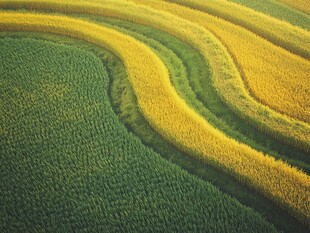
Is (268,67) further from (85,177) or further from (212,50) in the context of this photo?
(85,177)

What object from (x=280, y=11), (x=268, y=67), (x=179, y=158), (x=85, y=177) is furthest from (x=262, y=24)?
(x=85, y=177)

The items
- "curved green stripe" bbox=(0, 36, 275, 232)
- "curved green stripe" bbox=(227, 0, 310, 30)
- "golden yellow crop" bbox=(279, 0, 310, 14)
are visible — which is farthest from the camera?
"golden yellow crop" bbox=(279, 0, 310, 14)

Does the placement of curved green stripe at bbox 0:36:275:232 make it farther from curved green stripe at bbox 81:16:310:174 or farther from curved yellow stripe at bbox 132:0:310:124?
curved yellow stripe at bbox 132:0:310:124

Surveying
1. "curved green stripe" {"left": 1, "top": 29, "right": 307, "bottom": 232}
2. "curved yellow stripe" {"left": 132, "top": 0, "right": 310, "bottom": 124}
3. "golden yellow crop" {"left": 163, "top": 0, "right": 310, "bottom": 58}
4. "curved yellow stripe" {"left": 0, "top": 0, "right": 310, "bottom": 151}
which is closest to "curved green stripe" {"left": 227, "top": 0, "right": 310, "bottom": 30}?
"golden yellow crop" {"left": 163, "top": 0, "right": 310, "bottom": 58}

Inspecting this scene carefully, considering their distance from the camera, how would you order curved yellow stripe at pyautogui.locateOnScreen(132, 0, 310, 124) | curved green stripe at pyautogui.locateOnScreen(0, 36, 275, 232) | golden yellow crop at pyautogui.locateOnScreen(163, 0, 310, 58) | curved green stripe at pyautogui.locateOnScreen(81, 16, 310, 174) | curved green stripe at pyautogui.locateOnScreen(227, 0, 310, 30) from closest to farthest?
curved green stripe at pyautogui.locateOnScreen(0, 36, 275, 232) < curved green stripe at pyautogui.locateOnScreen(81, 16, 310, 174) < curved yellow stripe at pyautogui.locateOnScreen(132, 0, 310, 124) < golden yellow crop at pyautogui.locateOnScreen(163, 0, 310, 58) < curved green stripe at pyautogui.locateOnScreen(227, 0, 310, 30)

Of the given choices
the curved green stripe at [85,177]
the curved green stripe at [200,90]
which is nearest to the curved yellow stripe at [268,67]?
the curved green stripe at [200,90]

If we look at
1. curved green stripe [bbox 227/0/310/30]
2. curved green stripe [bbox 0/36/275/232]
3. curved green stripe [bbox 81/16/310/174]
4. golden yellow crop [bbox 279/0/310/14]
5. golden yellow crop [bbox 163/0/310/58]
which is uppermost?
golden yellow crop [bbox 279/0/310/14]
